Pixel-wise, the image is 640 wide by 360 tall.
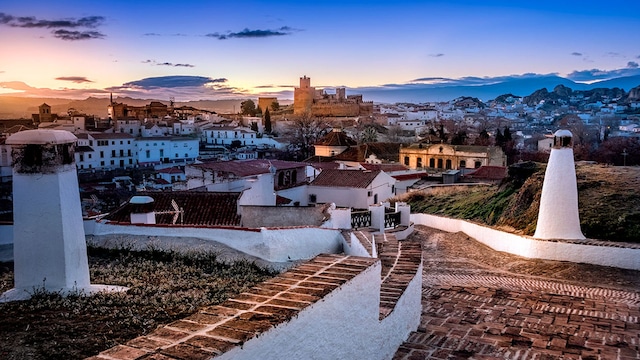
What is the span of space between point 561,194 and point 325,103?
10842 cm

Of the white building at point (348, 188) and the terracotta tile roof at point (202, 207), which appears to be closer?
the terracotta tile roof at point (202, 207)

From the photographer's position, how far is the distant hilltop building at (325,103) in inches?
4547

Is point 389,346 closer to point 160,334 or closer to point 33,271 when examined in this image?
point 160,334

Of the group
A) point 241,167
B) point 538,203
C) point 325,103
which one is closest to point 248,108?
point 325,103

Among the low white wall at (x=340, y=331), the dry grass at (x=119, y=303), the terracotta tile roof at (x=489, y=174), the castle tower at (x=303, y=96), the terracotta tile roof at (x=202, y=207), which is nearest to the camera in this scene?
the low white wall at (x=340, y=331)

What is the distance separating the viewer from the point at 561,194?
38.3ft

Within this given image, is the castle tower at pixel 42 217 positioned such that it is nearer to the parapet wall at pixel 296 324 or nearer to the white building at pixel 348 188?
the parapet wall at pixel 296 324

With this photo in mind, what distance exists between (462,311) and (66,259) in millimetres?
4823

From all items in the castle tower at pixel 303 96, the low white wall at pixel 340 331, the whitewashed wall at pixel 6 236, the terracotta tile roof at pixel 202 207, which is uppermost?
the castle tower at pixel 303 96

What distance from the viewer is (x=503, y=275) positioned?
10.1 meters

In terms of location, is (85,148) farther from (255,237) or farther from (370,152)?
(255,237)

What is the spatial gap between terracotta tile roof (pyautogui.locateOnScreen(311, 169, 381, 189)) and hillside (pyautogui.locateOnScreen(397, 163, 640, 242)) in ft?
7.71

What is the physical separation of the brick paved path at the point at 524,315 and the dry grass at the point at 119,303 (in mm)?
2155

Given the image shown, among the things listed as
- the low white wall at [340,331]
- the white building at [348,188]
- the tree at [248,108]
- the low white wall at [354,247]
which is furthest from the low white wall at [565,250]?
the tree at [248,108]
